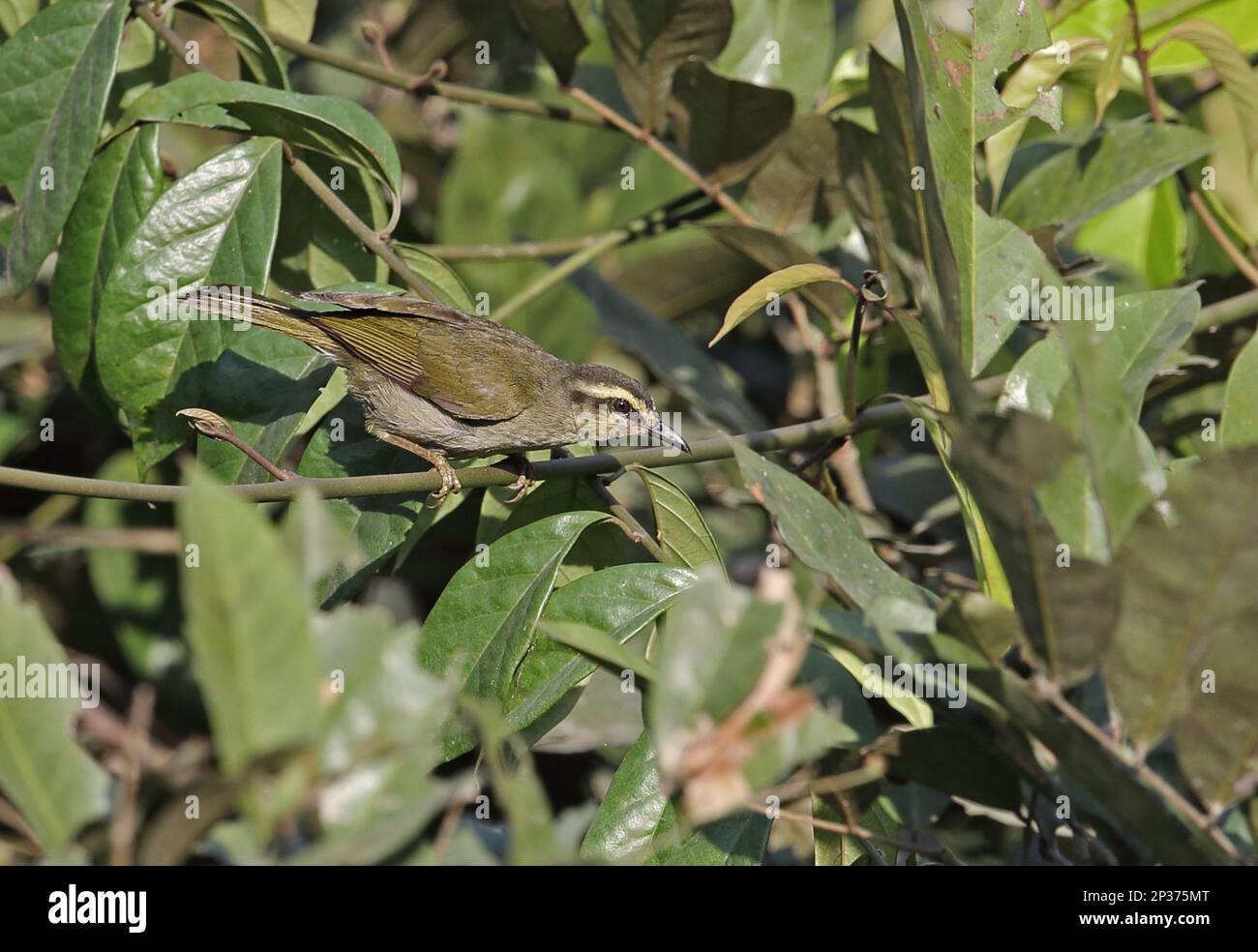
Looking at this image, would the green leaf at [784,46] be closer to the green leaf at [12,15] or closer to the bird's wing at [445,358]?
the bird's wing at [445,358]

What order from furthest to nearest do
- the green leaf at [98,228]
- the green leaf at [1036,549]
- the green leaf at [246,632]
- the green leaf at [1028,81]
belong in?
the green leaf at [1028,81] < the green leaf at [98,228] < the green leaf at [1036,549] < the green leaf at [246,632]

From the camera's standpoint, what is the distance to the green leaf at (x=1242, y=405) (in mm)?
2027

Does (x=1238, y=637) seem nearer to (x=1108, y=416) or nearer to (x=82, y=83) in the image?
(x=1108, y=416)

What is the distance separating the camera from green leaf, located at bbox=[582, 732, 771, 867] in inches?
76.1

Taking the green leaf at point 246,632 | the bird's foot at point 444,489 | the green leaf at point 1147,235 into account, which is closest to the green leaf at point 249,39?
the bird's foot at point 444,489

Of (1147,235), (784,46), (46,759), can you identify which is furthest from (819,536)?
(1147,235)

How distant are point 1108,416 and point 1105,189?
2251mm

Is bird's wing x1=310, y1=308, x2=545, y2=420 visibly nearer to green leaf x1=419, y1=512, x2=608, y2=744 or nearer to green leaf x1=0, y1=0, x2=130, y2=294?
green leaf x1=0, y1=0, x2=130, y2=294

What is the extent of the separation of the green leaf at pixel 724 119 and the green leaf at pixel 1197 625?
7.48 feet

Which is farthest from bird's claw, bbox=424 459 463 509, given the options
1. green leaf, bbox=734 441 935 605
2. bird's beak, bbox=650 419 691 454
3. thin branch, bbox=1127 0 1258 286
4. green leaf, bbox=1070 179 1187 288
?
green leaf, bbox=1070 179 1187 288

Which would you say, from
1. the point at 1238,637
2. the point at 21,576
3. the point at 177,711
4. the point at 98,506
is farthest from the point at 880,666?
the point at 21,576

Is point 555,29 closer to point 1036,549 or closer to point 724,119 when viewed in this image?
point 724,119

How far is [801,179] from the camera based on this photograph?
3.62m

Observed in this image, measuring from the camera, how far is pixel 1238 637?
137 centimetres
